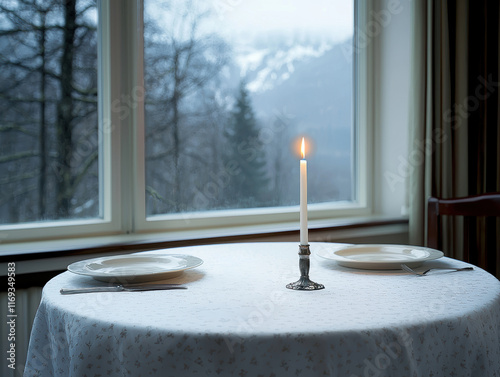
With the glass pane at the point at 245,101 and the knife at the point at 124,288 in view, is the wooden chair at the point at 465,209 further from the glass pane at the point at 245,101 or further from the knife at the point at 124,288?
the knife at the point at 124,288

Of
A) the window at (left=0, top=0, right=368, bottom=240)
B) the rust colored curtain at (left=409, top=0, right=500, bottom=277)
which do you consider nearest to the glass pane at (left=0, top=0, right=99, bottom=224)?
the window at (left=0, top=0, right=368, bottom=240)

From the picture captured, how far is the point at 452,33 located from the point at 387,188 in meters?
0.81

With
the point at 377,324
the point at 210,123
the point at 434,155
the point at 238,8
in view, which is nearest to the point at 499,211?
the point at 434,155

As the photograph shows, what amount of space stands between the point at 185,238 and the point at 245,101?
78cm

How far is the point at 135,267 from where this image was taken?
3.97 feet

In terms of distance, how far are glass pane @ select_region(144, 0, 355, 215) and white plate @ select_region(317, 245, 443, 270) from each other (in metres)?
1.09

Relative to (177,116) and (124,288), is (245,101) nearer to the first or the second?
(177,116)

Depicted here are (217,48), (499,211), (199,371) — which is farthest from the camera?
(217,48)

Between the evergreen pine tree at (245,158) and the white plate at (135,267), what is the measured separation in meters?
1.18

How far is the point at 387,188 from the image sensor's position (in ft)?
9.09

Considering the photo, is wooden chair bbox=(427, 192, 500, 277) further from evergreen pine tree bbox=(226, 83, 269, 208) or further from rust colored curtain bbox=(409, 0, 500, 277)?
evergreen pine tree bbox=(226, 83, 269, 208)

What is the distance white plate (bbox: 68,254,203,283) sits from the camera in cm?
106

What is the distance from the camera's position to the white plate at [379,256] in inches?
46.2

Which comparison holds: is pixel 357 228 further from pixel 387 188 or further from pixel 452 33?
pixel 452 33
